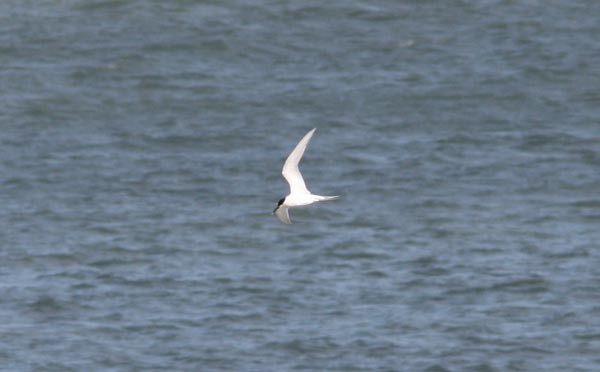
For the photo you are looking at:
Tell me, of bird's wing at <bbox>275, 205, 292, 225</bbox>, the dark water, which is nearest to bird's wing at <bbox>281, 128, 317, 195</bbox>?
bird's wing at <bbox>275, 205, 292, 225</bbox>

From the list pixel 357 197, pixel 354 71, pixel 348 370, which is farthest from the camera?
pixel 354 71

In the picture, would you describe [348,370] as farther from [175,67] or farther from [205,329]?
[175,67]

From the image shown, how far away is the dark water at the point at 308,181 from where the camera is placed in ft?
90.6

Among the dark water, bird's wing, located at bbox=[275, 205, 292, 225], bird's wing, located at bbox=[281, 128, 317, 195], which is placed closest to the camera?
bird's wing, located at bbox=[281, 128, 317, 195]

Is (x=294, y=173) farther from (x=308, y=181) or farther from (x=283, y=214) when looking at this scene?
(x=308, y=181)

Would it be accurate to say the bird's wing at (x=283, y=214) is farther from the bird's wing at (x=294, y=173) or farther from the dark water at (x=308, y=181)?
the dark water at (x=308, y=181)

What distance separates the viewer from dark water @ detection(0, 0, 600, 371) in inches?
1087

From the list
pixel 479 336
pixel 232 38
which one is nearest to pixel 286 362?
pixel 479 336

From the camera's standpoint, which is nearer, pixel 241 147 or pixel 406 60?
pixel 241 147

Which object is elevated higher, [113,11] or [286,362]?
[113,11]

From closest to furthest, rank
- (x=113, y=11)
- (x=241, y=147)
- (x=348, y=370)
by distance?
1. (x=348, y=370)
2. (x=241, y=147)
3. (x=113, y=11)

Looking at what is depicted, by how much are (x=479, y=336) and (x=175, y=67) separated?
2110cm

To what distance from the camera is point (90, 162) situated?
37.9 metres

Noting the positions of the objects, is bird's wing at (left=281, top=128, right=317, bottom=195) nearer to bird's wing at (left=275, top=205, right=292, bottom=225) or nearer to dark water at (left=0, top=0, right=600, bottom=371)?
bird's wing at (left=275, top=205, right=292, bottom=225)
